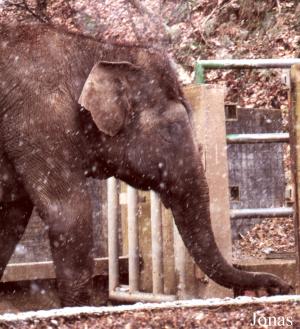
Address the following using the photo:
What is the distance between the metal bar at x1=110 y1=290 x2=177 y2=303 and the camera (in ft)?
21.6

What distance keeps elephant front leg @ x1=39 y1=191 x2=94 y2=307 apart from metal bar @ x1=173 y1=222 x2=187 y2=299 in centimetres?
74

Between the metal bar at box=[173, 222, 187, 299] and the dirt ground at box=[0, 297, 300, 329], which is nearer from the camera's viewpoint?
the dirt ground at box=[0, 297, 300, 329]

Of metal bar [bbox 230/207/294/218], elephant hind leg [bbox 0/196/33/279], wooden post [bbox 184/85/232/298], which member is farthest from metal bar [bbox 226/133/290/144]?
elephant hind leg [bbox 0/196/33/279]

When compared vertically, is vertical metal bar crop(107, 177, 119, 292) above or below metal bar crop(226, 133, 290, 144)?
below

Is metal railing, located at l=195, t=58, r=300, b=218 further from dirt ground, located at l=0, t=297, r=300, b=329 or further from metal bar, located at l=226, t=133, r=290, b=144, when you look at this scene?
dirt ground, located at l=0, t=297, r=300, b=329

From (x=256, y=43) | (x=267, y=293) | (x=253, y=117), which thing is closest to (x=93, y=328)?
(x=267, y=293)

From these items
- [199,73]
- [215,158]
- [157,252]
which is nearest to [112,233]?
[157,252]

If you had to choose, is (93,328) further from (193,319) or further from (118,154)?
(118,154)

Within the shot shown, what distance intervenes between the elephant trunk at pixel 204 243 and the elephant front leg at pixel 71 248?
0.65m

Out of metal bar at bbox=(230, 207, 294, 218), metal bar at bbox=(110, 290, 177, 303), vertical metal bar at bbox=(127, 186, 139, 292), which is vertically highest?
metal bar at bbox=(230, 207, 294, 218)

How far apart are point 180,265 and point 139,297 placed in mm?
445

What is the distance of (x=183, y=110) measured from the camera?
6.51 m

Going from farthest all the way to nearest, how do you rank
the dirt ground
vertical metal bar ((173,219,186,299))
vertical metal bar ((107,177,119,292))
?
vertical metal bar ((107,177,119,292))
vertical metal bar ((173,219,186,299))
the dirt ground

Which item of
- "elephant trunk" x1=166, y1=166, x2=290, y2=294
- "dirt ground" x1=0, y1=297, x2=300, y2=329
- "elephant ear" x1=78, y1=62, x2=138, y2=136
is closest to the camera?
"dirt ground" x1=0, y1=297, x2=300, y2=329
